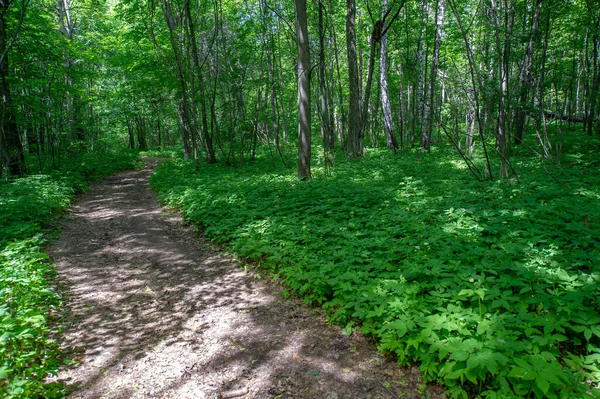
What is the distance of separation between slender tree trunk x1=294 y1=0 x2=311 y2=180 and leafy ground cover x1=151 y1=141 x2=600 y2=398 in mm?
1461

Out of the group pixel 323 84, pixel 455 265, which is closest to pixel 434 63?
pixel 323 84

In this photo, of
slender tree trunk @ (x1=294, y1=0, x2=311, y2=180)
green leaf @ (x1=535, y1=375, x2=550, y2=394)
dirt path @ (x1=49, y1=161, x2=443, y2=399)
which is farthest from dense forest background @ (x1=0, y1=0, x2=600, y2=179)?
green leaf @ (x1=535, y1=375, x2=550, y2=394)

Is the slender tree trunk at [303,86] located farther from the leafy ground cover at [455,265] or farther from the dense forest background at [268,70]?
the leafy ground cover at [455,265]

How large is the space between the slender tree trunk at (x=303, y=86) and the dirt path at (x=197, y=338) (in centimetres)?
445

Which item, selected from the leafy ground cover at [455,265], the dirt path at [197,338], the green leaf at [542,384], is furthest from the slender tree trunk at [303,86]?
the green leaf at [542,384]

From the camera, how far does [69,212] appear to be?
8773 millimetres

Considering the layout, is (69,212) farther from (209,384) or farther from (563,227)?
(563,227)

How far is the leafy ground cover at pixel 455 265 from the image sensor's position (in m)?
2.35

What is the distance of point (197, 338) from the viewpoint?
3.50 metres

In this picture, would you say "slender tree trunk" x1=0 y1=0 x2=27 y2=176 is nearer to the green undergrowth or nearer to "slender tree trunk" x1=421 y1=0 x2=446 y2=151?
the green undergrowth

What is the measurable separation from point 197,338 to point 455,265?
2.90 meters

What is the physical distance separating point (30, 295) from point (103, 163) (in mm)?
14709

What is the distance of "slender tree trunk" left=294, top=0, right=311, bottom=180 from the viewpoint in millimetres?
8648

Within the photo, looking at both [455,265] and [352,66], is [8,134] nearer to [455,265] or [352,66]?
[352,66]
